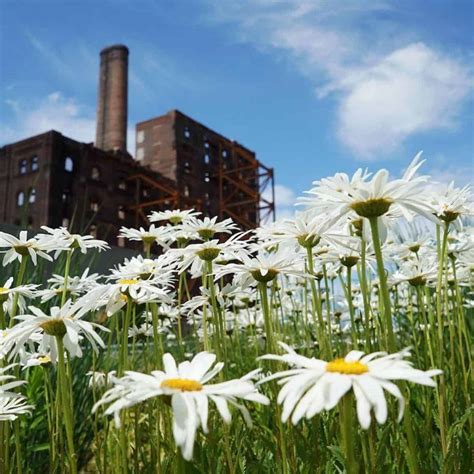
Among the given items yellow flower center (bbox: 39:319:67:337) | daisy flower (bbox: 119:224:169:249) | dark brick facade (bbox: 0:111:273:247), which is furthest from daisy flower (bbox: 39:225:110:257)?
dark brick facade (bbox: 0:111:273:247)

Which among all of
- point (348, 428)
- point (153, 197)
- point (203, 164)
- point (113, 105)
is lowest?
point (348, 428)

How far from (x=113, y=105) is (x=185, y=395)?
2811 cm

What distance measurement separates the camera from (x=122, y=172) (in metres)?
25.9

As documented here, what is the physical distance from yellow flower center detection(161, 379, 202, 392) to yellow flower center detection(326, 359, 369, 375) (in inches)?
8.4

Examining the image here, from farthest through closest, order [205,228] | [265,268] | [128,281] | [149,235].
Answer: [149,235]
[205,228]
[128,281]
[265,268]

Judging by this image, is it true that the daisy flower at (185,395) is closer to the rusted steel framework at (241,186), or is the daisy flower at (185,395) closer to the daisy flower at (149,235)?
the daisy flower at (149,235)

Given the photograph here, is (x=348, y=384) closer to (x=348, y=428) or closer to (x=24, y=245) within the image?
(x=348, y=428)

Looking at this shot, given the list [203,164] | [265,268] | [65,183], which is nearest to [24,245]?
[265,268]

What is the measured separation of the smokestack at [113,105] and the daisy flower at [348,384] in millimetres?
26813

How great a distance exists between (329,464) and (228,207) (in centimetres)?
3044

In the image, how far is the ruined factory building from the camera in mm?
23094

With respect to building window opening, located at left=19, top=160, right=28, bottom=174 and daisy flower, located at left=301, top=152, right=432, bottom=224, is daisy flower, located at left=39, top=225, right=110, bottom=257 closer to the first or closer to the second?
daisy flower, located at left=301, top=152, right=432, bottom=224

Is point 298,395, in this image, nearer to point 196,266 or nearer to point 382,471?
point 382,471

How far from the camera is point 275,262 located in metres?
1.50
